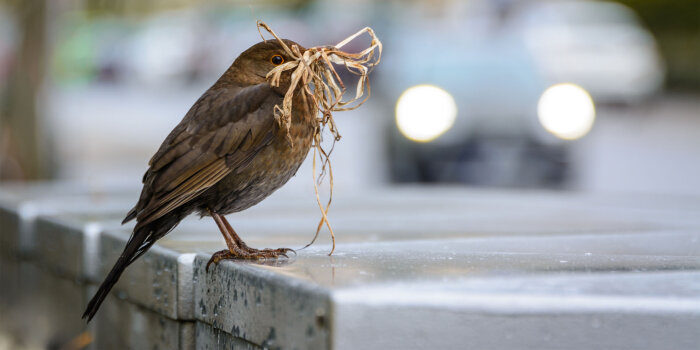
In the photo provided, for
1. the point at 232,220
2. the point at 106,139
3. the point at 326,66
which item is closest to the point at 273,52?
the point at 326,66

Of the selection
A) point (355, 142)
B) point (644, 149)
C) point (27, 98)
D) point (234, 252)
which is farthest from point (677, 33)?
point (234, 252)

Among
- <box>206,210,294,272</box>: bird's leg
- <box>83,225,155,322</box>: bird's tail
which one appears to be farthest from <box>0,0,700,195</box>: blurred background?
<box>83,225,155,322</box>: bird's tail

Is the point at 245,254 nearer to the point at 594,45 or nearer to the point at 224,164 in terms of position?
the point at 224,164

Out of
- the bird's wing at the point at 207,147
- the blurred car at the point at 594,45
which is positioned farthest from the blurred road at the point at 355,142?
the bird's wing at the point at 207,147

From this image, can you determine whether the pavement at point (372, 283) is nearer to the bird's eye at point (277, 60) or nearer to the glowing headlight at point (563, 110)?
the bird's eye at point (277, 60)

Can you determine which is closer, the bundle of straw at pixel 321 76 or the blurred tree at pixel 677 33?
the bundle of straw at pixel 321 76

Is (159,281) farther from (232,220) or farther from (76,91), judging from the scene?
(76,91)
